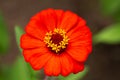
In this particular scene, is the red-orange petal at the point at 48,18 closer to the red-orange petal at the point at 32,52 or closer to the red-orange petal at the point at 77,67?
the red-orange petal at the point at 32,52

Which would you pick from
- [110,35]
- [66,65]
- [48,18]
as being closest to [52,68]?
[66,65]

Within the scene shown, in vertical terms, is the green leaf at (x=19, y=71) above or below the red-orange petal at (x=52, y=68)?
below

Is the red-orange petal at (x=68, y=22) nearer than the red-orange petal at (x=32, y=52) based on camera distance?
No

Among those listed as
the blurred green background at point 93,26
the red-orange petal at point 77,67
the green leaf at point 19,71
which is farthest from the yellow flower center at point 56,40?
the blurred green background at point 93,26

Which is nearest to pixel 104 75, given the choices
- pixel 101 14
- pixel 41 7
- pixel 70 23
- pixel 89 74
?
pixel 89 74

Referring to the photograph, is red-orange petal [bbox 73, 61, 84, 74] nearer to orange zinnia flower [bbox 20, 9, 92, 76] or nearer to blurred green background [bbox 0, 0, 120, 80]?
orange zinnia flower [bbox 20, 9, 92, 76]

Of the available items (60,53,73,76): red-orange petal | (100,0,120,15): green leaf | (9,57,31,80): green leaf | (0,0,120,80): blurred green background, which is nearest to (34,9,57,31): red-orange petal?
(60,53,73,76): red-orange petal

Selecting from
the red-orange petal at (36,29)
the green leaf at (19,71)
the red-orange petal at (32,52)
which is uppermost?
the red-orange petal at (36,29)
